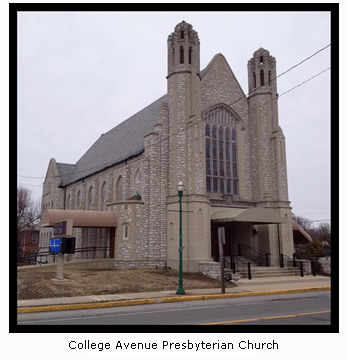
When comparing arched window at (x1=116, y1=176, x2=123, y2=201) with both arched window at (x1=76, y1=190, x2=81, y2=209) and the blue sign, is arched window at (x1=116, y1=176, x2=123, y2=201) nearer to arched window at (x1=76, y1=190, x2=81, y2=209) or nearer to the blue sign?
arched window at (x1=76, y1=190, x2=81, y2=209)

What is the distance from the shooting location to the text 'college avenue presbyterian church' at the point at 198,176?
25344 mm

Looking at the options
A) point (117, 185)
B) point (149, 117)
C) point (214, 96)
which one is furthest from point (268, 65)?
point (117, 185)

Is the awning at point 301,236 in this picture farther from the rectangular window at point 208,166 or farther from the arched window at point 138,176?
the arched window at point 138,176

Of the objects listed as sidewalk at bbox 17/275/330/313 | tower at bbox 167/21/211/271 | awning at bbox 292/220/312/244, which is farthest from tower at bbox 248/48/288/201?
sidewalk at bbox 17/275/330/313

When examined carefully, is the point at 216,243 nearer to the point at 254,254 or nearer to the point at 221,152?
the point at 254,254

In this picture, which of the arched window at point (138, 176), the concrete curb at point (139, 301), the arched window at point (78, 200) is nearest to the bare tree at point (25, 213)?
the arched window at point (78, 200)

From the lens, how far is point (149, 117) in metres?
34.4

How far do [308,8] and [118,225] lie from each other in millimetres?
19881

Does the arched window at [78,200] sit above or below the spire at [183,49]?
below

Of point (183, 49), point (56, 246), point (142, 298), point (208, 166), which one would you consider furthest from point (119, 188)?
point (142, 298)

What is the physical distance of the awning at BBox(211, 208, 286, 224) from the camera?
80.5ft

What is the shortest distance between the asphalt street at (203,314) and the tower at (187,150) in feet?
31.6

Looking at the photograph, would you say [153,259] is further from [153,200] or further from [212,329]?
[212,329]

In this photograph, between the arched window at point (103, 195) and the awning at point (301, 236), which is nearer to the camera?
the awning at point (301, 236)
